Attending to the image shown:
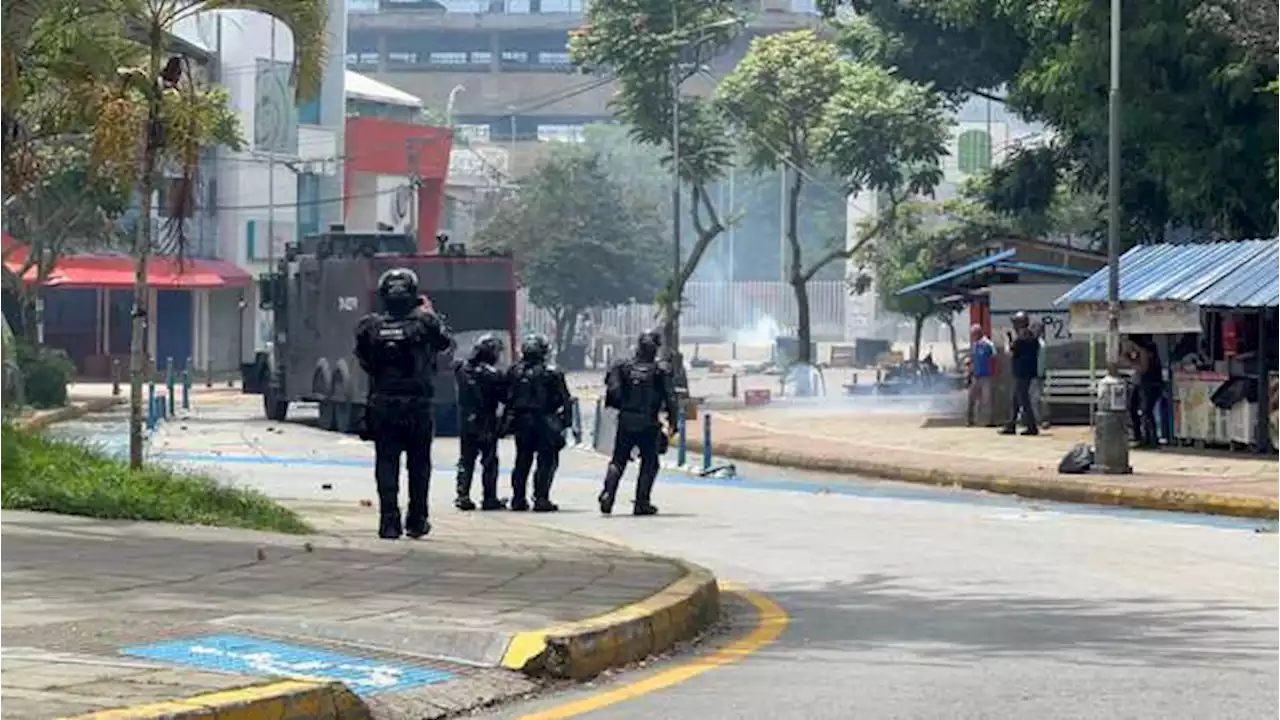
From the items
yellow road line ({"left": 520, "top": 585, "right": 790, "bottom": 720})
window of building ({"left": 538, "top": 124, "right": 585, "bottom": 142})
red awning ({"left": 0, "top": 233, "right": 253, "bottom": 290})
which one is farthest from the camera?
window of building ({"left": 538, "top": 124, "right": 585, "bottom": 142})

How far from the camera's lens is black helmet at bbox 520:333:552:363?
2422cm

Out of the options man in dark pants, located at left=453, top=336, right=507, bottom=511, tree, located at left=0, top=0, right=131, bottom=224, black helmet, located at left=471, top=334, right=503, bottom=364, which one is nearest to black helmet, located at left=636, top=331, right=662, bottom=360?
man in dark pants, located at left=453, top=336, right=507, bottom=511

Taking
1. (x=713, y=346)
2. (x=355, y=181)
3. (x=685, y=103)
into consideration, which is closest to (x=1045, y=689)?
(x=685, y=103)

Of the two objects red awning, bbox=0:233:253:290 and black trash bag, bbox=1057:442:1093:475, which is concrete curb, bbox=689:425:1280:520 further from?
red awning, bbox=0:233:253:290

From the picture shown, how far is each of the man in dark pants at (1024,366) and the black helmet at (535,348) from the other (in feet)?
52.7

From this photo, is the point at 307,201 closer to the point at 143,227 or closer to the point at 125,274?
the point at 125,274

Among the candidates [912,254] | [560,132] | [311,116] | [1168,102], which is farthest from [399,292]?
[560,132]

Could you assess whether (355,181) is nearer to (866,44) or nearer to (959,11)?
(866,44)

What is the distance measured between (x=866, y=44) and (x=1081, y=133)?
29.4 feet

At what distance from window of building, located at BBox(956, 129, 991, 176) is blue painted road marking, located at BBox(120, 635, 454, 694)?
92064 mm

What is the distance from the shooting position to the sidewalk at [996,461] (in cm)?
2764

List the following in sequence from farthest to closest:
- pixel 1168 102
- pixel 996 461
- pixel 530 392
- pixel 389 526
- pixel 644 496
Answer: pixel 1168 102 < pixel 996 461 < pixel 530 392 < pixel 644 496 < pixel 389 526

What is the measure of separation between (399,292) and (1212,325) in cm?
2096

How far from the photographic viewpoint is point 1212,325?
120ft
